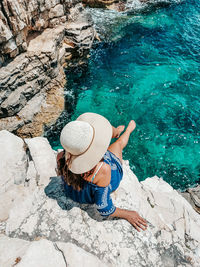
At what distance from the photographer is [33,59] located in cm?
639

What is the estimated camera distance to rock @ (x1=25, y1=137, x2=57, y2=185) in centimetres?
387

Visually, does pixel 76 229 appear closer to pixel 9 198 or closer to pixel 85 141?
pixel 9 198

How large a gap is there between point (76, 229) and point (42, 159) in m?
1.87

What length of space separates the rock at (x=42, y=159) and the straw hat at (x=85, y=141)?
1841mm

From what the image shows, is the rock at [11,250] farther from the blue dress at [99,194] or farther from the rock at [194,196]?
the rock at [194,196]

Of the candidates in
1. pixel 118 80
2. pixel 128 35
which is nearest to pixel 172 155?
pixel 118 80

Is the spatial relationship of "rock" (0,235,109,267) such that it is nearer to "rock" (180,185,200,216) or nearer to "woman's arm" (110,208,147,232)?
"woman's arm" (110,208,147,232)

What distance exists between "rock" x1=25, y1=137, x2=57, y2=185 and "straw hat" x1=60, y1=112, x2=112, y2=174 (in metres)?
1.84

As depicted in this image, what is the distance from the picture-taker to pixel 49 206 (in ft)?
10.1

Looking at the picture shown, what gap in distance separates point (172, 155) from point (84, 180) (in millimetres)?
4846

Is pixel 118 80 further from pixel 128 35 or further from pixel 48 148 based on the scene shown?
pixel 48 148

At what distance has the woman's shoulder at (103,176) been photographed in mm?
2322

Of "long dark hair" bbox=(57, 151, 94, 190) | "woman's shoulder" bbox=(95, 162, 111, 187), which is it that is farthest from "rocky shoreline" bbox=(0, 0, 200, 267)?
"woman's shoulder" bbox=(95, 162, 111, 187)

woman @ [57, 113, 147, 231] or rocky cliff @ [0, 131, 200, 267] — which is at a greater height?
woman @ [57, 113, 147, 231]
